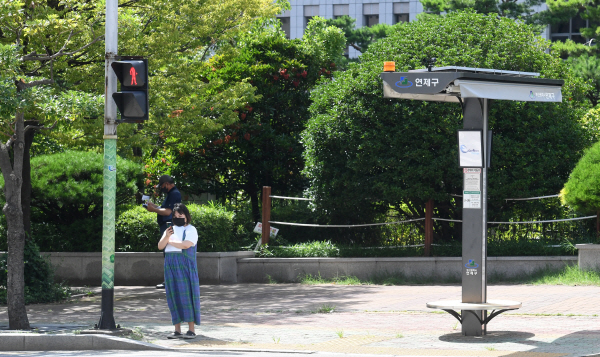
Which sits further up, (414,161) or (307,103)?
(307,103)

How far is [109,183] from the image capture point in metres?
9.28

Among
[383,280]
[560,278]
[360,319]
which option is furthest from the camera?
[383,280]

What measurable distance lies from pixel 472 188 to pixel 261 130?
37.1 ft

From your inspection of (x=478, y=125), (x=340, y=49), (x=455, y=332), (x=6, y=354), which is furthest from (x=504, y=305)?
(x=340, y=49)

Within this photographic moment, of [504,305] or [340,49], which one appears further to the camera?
[340,49]

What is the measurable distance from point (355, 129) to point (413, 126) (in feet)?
3.82

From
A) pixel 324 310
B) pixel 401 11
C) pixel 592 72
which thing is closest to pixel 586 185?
pixel 324 310

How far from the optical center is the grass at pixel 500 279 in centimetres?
1356

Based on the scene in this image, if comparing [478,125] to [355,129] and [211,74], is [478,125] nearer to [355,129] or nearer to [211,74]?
[355,129]

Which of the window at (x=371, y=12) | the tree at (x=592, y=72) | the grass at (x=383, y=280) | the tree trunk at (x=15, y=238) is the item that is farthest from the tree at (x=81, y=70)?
the window at (x=371, y=12)

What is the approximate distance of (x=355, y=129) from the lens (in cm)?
1541

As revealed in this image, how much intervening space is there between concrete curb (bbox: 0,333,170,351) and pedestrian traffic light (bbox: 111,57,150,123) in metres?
2.49

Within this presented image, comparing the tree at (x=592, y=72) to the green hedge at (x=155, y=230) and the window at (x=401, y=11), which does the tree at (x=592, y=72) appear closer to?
the green hedge at (x=155, y=230)

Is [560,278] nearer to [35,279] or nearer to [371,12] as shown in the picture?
[35,279]
